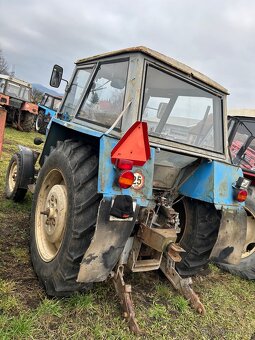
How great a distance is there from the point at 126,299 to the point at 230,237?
115cm

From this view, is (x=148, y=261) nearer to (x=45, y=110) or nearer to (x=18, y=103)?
(x=18, y=103)

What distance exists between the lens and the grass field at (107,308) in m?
2.20

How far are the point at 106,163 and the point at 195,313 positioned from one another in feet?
5.28

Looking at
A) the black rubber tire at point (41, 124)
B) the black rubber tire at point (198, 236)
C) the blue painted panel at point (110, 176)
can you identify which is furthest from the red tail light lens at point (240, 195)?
the black rubber tire at point (41, 124)

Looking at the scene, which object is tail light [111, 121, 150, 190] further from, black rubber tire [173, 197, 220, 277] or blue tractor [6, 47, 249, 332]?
black rubber tire [173, 197, 220, 277]

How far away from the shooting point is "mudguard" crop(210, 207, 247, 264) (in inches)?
117

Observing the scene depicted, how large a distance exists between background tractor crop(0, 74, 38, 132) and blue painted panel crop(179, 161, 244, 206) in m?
11.1

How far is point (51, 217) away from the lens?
105 inches

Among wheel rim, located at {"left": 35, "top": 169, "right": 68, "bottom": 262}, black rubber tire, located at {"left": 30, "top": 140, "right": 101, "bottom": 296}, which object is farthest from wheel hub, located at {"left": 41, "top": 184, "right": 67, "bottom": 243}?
black rubber tire, located at {"left": 30, "top": 140, "right": 101, "bottom": 296}

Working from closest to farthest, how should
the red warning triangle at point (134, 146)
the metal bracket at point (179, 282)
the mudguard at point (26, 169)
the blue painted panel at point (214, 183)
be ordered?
the red warning triangle at point (134, 146)
the blue painted panel at point (214, 183)
the metal bracket at point (179, 282)
the mudguard at point (26, 169)

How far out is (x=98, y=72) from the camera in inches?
122

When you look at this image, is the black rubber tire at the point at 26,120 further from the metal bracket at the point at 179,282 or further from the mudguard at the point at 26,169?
the metal bracket at the point at 179,282

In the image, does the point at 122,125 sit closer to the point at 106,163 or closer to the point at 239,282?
the point at 106,163

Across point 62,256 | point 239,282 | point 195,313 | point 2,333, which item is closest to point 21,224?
point 62,256
